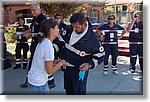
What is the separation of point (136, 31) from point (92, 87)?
5.84 ft

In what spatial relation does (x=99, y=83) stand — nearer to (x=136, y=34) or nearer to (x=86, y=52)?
(x=136, y=34)

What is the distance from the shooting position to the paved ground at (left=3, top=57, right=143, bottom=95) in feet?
14.5

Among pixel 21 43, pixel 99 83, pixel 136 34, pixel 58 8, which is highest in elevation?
pixel 58 8

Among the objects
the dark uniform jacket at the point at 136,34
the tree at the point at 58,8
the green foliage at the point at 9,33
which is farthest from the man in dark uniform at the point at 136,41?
the green foliage at the point at 9,33

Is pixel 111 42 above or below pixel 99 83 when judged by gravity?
above

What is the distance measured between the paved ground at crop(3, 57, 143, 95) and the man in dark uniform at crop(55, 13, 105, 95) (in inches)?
45.1

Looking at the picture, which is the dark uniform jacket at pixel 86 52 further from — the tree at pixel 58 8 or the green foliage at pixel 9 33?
the green foliage at pixel 9 33

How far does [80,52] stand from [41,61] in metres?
0.46

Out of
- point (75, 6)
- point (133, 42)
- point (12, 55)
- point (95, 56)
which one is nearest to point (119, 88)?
point (133, 42)

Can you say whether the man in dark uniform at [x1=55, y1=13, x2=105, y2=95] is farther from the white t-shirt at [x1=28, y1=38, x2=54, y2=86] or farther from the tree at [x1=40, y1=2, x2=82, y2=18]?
the tree at [x1=40, y1=2, x2=82, y2=18]

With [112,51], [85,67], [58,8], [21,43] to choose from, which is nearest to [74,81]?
[85,67]

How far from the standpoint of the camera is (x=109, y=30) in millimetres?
5844

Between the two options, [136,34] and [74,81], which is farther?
[136,34]

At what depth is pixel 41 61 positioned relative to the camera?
102 inches
